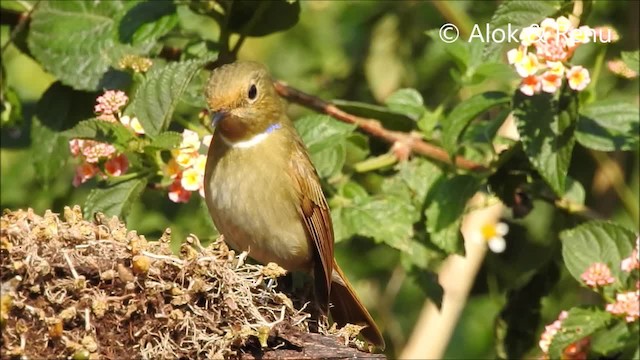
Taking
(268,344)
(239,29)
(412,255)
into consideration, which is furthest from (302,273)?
(268,344)

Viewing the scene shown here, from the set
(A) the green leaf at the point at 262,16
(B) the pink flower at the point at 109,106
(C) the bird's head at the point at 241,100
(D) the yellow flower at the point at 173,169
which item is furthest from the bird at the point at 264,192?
(A) the green leaf at the point at 262,16

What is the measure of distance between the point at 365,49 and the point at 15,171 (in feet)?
6.90

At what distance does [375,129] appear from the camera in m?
5.87

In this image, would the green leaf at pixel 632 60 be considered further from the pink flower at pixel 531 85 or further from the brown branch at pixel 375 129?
the brown branch at pixel 375 129

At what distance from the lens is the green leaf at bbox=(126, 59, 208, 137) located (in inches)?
197

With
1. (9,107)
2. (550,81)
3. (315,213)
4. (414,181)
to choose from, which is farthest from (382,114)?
(9,107)

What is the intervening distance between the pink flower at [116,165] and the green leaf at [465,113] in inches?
53.5

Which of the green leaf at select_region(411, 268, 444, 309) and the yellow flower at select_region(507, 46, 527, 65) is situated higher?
the yellow flower at select_region(507, 46, 527, 65)

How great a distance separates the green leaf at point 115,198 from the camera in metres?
5.02

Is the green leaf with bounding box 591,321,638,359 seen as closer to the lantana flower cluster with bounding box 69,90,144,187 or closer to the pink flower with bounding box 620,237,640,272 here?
the pink flower with bounding box 620,237,640,272

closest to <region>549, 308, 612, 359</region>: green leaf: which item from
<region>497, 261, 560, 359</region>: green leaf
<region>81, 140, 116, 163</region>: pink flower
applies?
<region>497, 261, 560, 359</region>: green leaf

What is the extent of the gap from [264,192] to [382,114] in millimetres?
995

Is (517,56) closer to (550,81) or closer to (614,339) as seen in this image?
(550,81)

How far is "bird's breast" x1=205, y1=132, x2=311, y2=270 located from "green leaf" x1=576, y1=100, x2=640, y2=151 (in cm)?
127
